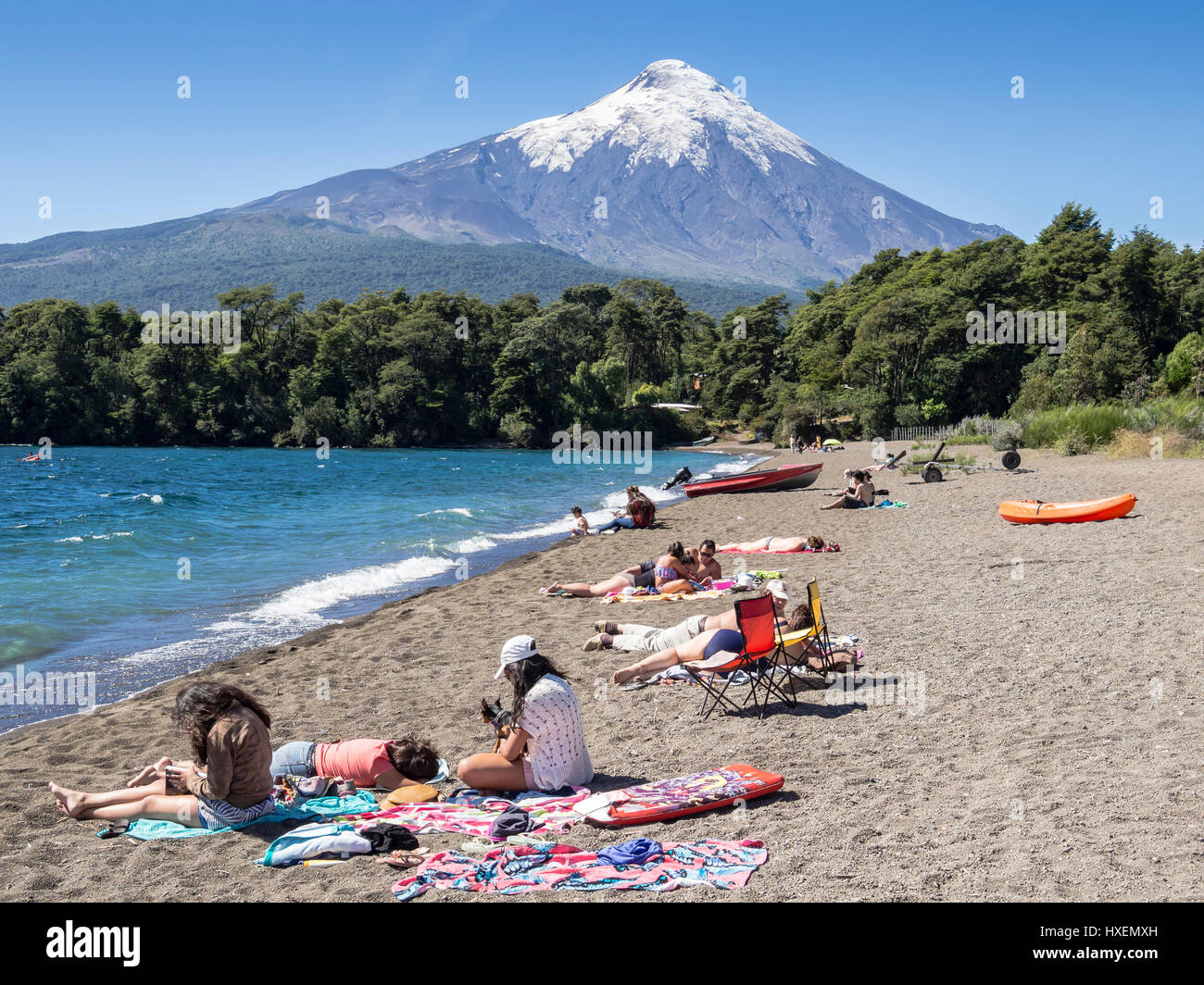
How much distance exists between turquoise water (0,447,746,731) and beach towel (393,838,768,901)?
18.7 feet

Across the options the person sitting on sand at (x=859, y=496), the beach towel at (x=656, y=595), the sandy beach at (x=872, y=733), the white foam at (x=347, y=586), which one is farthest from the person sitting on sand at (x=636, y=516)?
the beach towel at (x=656, y=595)

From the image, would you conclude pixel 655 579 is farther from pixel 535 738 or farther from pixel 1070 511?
pixel 1070 511

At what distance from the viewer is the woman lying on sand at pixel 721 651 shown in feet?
24.8

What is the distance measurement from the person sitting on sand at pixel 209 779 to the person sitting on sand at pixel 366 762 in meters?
0.60

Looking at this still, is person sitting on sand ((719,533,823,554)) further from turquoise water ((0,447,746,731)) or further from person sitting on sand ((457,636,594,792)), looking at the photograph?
person sitting on sand ((457,636,594,792))

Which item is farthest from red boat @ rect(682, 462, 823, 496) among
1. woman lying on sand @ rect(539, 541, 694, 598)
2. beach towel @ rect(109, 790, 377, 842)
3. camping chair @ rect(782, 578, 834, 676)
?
beach towel @ rect(109, 790, 377, 842)

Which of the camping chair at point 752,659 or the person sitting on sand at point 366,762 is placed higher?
the camping chair at point 752,659

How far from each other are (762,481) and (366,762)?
2130 centimetres

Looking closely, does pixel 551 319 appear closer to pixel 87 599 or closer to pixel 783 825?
pixel 87 599

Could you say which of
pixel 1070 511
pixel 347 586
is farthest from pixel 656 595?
pixel 1070 511

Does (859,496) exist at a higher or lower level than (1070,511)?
lower

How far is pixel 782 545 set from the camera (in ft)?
48.8

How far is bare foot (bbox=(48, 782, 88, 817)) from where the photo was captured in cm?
532

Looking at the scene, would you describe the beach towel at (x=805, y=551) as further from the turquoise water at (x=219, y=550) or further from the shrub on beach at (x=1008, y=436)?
the shrub on beach at (x=1008, y=436)
